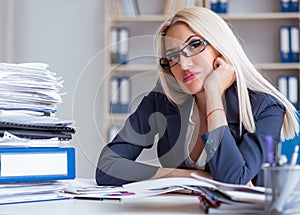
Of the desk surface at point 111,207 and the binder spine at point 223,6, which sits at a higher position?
the binder spine at point 223,6

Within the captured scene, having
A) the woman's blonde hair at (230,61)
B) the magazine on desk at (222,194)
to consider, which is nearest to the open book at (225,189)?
the magazine on desk at (222,194)

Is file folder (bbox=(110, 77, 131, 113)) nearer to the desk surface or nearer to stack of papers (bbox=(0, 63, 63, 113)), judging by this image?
stack of papers (bbox=(0, 63, 63, 113))

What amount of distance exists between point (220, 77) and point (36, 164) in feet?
1.77

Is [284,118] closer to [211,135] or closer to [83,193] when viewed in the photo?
[211,135]

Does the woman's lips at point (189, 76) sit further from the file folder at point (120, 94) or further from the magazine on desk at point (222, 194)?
the magazine on desk at point (222, 194)

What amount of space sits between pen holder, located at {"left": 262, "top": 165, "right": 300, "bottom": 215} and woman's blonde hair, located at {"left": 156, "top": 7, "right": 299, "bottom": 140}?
18.8 inches

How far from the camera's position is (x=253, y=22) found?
12.1 feet

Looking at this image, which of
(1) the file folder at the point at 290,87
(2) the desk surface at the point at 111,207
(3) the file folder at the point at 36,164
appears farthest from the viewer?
(1) the file folder at the point at 290,87

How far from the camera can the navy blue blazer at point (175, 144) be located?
1166 mm

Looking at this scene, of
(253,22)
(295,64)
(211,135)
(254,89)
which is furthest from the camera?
(253,22)

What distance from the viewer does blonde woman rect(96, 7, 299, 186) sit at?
3.80 ft

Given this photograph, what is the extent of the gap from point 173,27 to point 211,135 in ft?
0.88

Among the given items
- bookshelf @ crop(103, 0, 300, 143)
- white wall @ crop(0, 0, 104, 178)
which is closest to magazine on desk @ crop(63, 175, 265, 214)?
bookshelf @ crop(103, 0, 300, 143)

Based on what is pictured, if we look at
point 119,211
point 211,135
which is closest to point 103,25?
point 211,135
